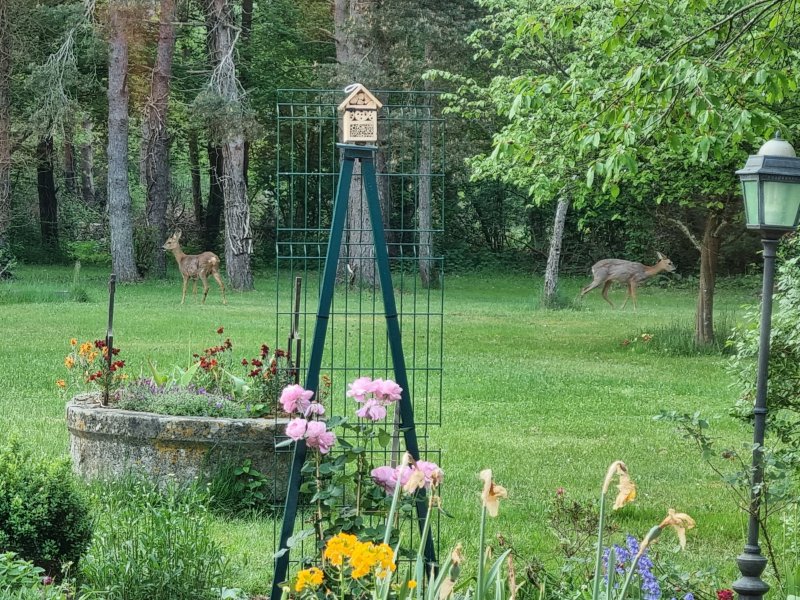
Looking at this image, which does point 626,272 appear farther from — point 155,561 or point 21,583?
point 21,583

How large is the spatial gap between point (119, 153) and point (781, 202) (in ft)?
74.9

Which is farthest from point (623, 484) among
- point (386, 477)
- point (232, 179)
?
point (232, 179)

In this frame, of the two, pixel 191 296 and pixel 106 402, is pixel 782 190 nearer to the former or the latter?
pixel 106 402

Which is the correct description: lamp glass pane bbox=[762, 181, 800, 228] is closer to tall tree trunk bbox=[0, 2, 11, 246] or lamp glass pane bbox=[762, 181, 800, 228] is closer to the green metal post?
the green metal post

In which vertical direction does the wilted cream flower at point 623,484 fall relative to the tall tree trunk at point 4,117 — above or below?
below

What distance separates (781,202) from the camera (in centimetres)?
430

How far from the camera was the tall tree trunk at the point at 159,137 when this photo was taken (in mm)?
25766

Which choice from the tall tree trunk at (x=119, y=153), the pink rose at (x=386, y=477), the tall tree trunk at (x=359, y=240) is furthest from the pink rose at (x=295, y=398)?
the tall tree trunk at (x=119, y=153)

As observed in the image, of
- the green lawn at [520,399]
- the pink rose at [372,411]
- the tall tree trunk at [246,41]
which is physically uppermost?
the tall tree trunk at [246,41]

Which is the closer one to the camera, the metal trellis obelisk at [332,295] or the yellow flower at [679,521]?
the yellow flower at [679,521]

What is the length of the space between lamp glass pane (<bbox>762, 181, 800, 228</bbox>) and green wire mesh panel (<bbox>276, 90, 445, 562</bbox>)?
1.31m

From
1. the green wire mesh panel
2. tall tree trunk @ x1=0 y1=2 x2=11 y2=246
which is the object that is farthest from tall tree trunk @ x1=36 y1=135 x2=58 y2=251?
the green wire mesh panel

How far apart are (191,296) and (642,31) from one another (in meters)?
16.5

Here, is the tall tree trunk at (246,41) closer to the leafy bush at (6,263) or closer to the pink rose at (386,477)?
the leafy bush at (6,263)
